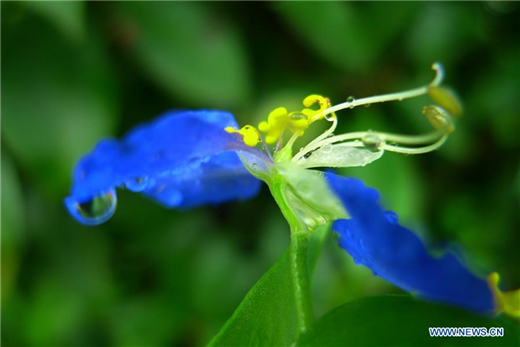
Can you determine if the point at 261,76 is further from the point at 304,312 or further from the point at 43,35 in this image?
the point at 304,312

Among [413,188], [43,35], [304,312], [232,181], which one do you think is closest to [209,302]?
[413,188]

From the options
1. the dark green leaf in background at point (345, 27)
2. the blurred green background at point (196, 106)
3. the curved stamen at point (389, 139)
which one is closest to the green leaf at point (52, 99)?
the blurred green background at point (196, 106)

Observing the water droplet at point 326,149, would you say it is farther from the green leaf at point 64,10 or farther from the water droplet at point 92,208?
the green leaf at point 64,10

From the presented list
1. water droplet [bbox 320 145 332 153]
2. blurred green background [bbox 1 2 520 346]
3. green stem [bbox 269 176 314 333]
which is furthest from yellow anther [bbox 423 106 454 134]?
blurred green background [bbox 1 2 520 346]

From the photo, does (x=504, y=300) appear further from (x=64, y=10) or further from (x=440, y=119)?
(x=64, y=10)

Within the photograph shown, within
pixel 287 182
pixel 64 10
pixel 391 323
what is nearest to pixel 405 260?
pixel 391 323

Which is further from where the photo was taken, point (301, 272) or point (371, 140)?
point (371, 140)
